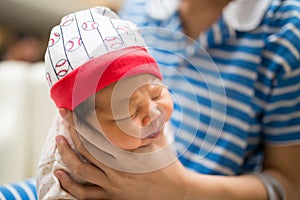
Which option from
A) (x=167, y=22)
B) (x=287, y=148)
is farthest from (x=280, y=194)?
(x=167, y=22)

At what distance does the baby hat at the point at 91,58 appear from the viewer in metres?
0.42

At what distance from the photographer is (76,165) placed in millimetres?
499

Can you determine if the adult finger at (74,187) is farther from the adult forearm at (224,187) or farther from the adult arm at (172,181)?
the adult forearm at (224,187)

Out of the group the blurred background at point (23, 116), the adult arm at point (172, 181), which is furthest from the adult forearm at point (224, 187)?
the blurred background at point (23, 116)

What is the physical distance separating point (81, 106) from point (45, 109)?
542mm

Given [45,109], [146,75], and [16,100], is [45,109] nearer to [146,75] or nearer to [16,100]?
[16,100]

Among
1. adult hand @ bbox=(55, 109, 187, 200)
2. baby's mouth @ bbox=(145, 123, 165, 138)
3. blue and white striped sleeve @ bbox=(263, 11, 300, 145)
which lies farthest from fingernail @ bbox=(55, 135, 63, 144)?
blue and white striped sleeve @ bbox=(263, 11, 300, 145)

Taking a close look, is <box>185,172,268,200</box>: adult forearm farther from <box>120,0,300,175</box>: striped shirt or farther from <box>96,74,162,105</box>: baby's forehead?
<box>96,74,162,105</box>: baby's forehead

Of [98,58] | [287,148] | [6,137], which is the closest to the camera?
[98,58]

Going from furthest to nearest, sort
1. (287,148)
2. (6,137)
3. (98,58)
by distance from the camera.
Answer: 1. (6,137)
2. (287,148)
3. (98,58)

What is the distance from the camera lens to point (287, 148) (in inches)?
25.4

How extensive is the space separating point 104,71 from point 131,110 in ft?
0.14

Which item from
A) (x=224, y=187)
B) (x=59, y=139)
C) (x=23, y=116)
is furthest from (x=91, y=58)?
(x=23, y=116)

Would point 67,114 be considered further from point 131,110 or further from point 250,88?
point 250,88
